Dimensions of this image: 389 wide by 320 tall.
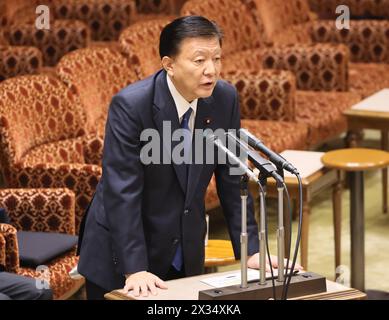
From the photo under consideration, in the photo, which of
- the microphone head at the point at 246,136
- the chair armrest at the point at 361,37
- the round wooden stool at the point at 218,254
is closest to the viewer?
the microphone head at the point at 246,136

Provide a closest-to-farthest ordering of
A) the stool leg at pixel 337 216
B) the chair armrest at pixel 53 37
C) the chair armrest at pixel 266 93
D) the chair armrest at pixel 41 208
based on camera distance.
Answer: the chair armrest at pixel 41 208, the stool leg at pixel 337 216, the chair armrest at pixel 266 93, the chair armrest at pixel 53 37

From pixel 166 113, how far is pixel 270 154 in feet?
1.66

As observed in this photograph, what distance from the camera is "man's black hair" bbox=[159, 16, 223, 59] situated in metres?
2.86

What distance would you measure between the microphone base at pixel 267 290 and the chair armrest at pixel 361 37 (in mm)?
5241

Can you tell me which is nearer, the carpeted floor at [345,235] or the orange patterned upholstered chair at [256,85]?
the carpeted floor at [345,235]

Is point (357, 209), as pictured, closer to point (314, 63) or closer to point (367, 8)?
point (314, 63)

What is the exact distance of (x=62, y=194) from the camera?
4582mm

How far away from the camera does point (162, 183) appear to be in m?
3.00

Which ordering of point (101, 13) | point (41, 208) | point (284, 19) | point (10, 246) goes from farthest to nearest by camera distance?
1. point (101, 13)
2. point (284, 19)
3. point (41, 208)
4. point (10, 246)

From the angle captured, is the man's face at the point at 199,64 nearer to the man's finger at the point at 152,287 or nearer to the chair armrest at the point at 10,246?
the man's finger at the point at 152,287

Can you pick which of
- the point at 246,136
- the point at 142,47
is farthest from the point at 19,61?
the point at 246,136

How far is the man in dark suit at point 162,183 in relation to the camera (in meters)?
2.87

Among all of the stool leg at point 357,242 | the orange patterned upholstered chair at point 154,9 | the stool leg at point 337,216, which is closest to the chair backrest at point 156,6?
the orange patterned upholstered chair at point 154,9
